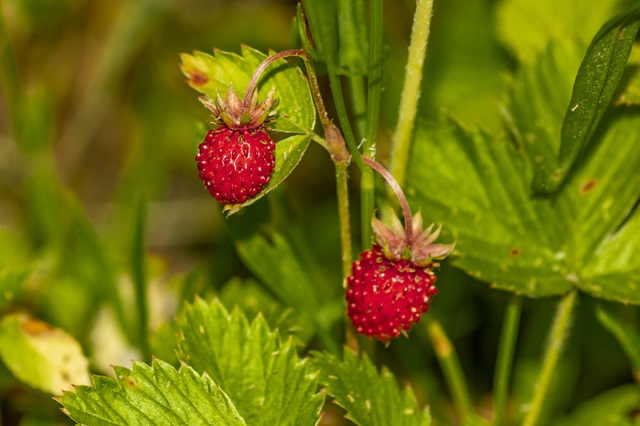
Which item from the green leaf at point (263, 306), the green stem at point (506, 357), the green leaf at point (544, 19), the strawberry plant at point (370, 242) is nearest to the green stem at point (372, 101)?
the strawberry plant at point (370, 242)

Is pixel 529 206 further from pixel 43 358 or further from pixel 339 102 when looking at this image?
pixel 43 358

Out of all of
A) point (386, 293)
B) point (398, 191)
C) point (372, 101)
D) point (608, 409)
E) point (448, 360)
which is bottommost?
point (608, 409)

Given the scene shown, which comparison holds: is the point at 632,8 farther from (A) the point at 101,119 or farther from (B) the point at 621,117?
(A) the point at 101,119

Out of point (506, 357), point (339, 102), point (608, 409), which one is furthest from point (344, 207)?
point (608, 409)

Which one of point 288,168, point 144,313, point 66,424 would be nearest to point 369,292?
point 288,168

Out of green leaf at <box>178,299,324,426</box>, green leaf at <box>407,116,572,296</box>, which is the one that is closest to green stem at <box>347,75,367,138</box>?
green leaf at <box>407,116,572,296</box>

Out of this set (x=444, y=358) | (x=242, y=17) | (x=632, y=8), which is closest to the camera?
(x=632, y=8)
